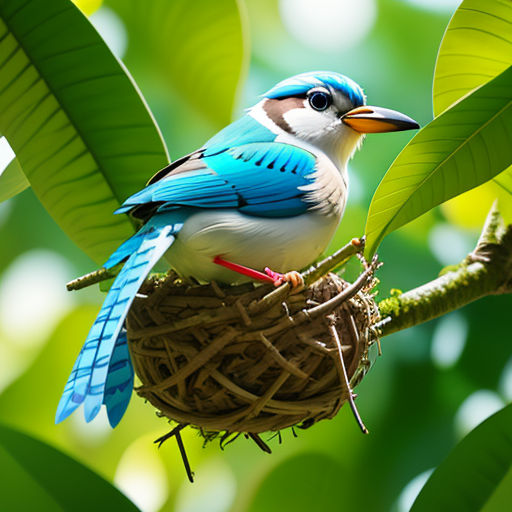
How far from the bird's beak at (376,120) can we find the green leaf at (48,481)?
84 centimetres

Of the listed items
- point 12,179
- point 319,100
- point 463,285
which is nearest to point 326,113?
point 319,100

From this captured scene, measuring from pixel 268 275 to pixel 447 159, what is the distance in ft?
1.01

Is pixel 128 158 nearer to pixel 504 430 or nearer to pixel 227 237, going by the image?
pixel 227 237

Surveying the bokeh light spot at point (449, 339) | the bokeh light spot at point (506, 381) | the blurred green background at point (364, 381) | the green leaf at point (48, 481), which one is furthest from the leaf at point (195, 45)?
the bokeh light spot at point (506, 381)

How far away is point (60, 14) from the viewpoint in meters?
1.01

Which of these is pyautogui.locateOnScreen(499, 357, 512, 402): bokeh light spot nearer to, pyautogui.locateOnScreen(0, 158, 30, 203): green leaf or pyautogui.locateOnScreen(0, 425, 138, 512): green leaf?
pyautogui.locateOnScreen(0, 425, 138, 512): green leaf

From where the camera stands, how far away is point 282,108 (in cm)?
106

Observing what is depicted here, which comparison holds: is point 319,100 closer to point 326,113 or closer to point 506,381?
point 326,113

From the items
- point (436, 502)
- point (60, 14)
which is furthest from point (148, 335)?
point (436, 502)

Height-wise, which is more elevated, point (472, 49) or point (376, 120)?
point (472, 49)

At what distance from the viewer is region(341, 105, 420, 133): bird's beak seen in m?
1.00

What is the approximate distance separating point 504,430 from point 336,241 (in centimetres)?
81

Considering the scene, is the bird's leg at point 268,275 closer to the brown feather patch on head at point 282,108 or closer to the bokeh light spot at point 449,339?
the brown feather patch on head at point 282,108

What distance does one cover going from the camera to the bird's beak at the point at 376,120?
1.00m
